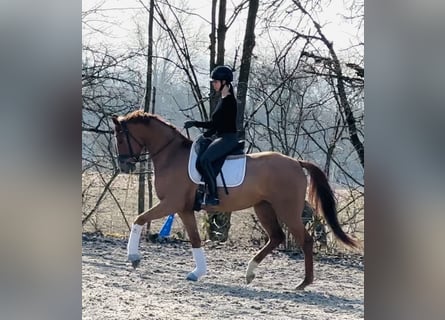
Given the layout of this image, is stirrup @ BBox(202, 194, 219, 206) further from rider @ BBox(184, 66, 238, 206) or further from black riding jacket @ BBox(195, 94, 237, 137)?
black riding jacket @ BBox(195, 94, 237, 137)

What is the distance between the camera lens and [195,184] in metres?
4.60

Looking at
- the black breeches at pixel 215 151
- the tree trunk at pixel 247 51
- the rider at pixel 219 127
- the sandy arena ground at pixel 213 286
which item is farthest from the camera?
the tree trunk at pixel 247 51

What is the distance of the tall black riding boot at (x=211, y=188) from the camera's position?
4.46m

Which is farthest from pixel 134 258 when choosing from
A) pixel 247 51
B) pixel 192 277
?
pixel 247 51

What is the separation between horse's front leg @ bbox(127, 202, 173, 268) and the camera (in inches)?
179

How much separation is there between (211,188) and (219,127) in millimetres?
465

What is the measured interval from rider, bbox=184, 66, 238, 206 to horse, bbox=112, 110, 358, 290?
0.17 meters

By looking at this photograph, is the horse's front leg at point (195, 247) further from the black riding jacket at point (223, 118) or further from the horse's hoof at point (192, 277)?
the black riding jacket at point (223, 118)

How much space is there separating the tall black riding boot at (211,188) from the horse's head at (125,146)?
0.54 metres

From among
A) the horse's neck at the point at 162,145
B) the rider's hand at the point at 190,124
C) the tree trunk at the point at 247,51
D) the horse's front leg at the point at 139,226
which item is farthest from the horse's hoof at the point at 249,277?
the tree trunk at the point at 247,51

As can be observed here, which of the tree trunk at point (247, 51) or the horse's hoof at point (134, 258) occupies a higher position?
the tree trunk at point (247, 51)
